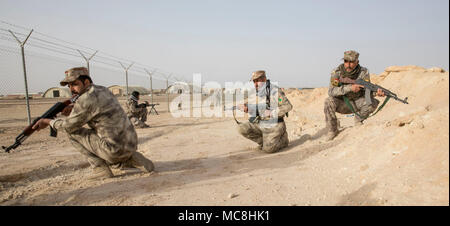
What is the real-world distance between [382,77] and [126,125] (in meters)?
12.1

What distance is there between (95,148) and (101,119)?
1.25ft

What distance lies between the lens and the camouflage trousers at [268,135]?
4.55 m

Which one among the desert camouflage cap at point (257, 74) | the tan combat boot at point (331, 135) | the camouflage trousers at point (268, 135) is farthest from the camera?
the tan combat boot at point (331, 135)

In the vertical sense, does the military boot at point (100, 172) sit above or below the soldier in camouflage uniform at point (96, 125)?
below

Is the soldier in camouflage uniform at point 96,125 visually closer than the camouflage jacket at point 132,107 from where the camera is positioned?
Yes

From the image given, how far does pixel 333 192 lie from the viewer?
8.49 feet

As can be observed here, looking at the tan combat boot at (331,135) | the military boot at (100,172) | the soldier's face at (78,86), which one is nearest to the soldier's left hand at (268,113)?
the tan combat boot at (331,135)

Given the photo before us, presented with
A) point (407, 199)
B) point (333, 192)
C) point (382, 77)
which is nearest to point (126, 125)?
point (333, 192)

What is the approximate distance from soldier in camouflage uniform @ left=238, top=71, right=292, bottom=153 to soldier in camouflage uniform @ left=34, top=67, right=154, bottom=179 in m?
2.06

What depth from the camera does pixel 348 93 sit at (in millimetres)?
5090

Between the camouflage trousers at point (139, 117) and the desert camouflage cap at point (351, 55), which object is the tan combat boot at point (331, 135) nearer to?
the desert camouflage cap at point (351, 55)

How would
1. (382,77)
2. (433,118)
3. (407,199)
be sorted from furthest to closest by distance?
(382,77), (433,118), (407,199)

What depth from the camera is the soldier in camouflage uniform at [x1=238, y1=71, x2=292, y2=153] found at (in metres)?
4.53
